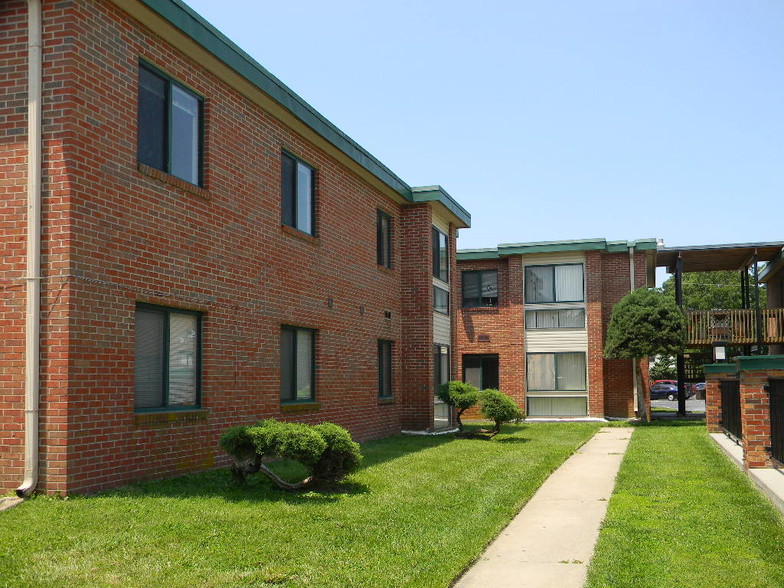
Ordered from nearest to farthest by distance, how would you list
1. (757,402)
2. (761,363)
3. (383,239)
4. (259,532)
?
(259,532) → (761,363) → (757,402) → (383,239)

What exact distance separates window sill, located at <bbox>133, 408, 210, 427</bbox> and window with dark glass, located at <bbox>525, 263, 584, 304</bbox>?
1960cm

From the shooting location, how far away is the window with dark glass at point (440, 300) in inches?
863

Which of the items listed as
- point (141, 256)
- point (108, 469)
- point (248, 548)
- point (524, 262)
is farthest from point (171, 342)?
point (524, 262)

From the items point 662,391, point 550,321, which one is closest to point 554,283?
point 550,321

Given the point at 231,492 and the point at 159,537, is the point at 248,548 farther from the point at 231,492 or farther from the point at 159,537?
the point at 231,492

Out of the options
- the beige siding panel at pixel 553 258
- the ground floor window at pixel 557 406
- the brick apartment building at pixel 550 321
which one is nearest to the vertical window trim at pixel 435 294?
the brick apartment building at pixel 550 321

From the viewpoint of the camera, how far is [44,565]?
6383mm

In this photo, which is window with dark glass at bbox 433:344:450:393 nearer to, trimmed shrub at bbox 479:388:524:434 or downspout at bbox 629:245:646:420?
trimmed shrub at bbox 479:388:524:434

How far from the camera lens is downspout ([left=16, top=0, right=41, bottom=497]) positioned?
894cm

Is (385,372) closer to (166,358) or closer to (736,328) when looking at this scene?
(166,358)

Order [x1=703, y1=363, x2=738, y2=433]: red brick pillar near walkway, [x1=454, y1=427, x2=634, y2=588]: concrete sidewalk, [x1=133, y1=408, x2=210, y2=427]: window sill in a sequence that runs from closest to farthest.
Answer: [x1=454, y1=427, x2=634, y2=588]: concrete sidewalk
[x1=133, y1=408, x2=210, y2=427]: window sill
[x1=703, y1=363, x2=738, y2=433]: red brick pillar near walkway

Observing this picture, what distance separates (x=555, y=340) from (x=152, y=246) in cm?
2065

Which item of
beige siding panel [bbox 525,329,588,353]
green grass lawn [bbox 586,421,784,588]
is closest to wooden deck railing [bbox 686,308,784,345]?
beige siding panel [bbox 525,329,588,353]

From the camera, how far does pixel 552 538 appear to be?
8.18m
